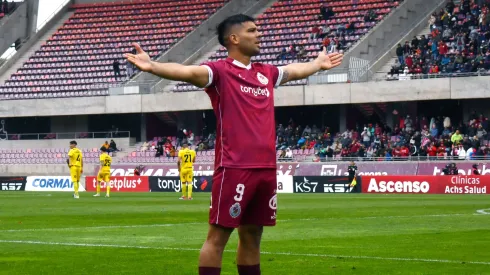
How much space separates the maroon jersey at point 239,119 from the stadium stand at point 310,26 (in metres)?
42.4

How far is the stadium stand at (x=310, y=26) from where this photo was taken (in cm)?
5250

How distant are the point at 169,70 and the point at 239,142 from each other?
77 cm

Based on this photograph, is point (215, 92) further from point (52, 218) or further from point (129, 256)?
point (52, 218)

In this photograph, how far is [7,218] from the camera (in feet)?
71.5

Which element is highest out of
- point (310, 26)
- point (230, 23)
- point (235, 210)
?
point (310, 26)

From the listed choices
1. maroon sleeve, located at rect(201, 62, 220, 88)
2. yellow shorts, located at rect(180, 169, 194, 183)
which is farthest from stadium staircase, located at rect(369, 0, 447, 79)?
maroon sleeve, located at rect(201, 62, 220, 88)

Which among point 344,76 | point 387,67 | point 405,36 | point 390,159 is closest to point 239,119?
point 390,159

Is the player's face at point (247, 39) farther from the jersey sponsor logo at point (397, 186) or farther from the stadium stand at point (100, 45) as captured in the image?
the stadium stand at point (100, 45)

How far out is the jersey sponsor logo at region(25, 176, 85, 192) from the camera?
50434 mm

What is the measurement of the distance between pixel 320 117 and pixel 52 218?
34142 mm

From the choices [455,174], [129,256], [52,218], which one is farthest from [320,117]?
[129,256]

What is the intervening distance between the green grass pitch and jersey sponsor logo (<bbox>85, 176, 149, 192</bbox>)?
79.7 feet

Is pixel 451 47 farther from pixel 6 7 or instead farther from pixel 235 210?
pixel 235 210

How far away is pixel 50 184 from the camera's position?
167 feet
